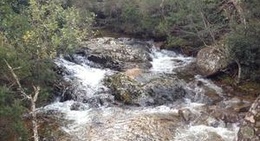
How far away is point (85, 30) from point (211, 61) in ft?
36.6

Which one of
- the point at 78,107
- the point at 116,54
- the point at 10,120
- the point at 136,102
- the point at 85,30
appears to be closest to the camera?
the point at 10,120

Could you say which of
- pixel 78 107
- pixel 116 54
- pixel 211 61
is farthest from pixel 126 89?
pixel 116 54

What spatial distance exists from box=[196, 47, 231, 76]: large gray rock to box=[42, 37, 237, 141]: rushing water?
0.96 m

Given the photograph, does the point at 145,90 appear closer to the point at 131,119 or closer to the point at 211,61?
the point at 131,119

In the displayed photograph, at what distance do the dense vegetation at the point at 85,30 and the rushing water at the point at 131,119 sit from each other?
2.13 meters

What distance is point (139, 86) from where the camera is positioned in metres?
25.8

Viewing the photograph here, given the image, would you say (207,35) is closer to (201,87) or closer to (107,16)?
(201,87)

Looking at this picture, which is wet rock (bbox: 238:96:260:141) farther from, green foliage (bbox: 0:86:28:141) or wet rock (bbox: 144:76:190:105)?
green foliage (bbox: 0:86:28:141)

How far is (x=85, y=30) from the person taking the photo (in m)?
22.3

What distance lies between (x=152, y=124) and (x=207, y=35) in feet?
43.1

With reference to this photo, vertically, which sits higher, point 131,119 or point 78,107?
point 78,107

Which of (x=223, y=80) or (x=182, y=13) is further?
(x=182, y=13)

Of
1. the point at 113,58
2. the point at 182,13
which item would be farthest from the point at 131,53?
the point at 182,13

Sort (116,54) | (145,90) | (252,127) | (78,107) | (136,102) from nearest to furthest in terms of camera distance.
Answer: (252,127) < (78,107) < (136,102) < (145,90) < (116,54)
